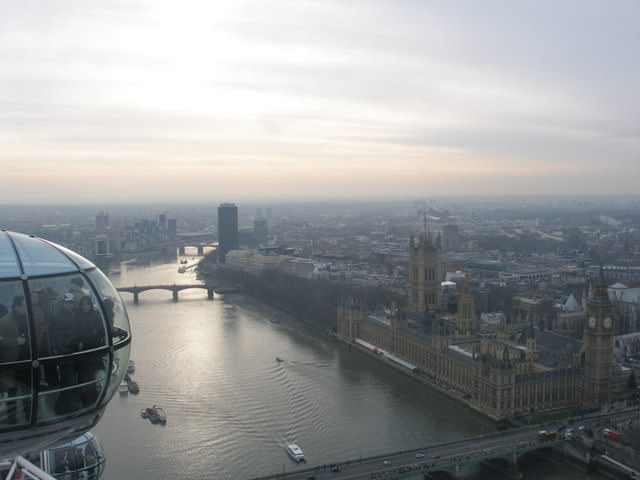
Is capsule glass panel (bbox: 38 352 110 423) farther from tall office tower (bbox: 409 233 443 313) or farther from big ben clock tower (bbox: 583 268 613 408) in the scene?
tall office tower (bbox: 409 233 443 313)

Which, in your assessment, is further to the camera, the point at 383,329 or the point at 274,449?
the point at 383,329

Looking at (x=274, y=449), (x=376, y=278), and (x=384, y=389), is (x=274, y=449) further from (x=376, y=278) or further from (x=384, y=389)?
(x=376, y=278)

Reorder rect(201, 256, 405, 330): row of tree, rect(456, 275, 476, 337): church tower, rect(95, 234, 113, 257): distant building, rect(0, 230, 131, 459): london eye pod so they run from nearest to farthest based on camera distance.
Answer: rect(0, 230, 131, 459): london eye pod, rect(456, 275, 476, 337): church tower, rect(201, 256, 405, 330): row of tree, rect(95, 234, 113, 257): distant building

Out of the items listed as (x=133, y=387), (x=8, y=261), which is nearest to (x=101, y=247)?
(x=133, y=387)

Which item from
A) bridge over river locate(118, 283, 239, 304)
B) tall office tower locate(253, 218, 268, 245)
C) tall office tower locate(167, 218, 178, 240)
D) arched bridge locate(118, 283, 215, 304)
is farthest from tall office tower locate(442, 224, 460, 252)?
tall office tower locate(167, 218, 178, 240)

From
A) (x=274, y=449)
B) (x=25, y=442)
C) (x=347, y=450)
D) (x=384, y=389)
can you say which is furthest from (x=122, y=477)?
(x=25, y=442)
